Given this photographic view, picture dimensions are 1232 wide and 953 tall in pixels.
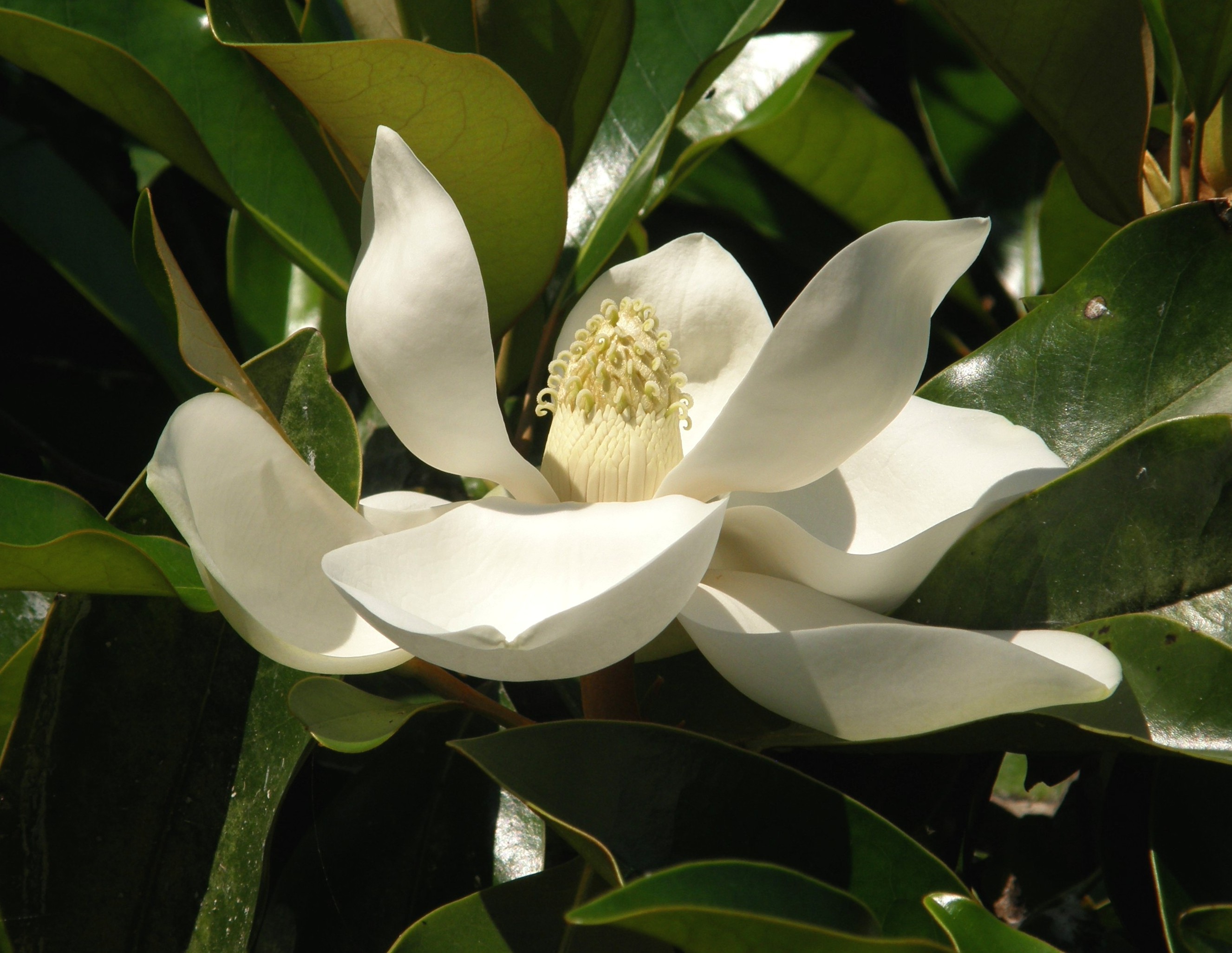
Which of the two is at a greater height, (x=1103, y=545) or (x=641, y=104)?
(x=641, y=104)

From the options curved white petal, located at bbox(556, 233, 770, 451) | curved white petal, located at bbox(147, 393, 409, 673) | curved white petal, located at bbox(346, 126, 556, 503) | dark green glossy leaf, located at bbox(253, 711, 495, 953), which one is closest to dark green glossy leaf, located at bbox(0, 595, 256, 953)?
dark green glossy leaf, located at bbox(253, 711, 495, 953)

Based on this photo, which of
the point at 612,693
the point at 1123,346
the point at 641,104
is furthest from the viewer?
the point at 641,104

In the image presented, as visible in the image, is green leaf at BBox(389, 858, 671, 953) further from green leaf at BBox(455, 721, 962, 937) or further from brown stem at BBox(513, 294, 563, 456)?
brown stem at BBox(513, 294, 563, 456)

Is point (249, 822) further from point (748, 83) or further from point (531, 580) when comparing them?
point (748, 83)

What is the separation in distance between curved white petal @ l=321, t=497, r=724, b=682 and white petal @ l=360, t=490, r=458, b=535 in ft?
0.24

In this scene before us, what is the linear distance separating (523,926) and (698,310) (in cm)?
58

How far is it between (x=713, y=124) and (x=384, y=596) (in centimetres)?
105

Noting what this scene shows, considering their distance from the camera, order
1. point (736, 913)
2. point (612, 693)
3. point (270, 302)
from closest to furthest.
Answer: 1. point (736, 913)
2. point (612, 693)
3. point (270, 302)

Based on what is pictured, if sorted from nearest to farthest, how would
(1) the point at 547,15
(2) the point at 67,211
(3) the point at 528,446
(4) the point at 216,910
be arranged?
(4) the point at 216,910
(1) the point at 547,15
(3) the point at 528,446
(2) the point at 67,211

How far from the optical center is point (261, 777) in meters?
0.96

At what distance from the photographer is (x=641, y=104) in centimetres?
140

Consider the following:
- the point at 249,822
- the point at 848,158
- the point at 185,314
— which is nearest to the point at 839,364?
the point at 185,314

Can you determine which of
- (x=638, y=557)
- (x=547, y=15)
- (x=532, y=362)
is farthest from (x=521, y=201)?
(x=638, y=557)

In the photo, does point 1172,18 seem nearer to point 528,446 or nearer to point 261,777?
point 528,446
